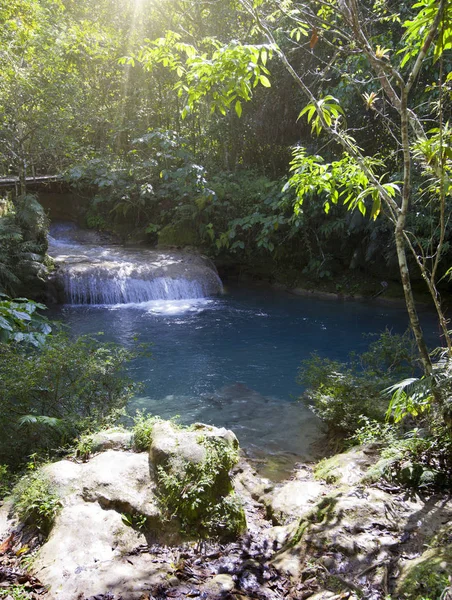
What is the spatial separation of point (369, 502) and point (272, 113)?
586 inches

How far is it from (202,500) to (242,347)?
6075 mm

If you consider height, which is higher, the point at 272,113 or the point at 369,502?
the point at 272,113

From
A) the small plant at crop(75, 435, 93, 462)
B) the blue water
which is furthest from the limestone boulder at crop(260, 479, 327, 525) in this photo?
the small plant at crop(75, 435, 93, 462)

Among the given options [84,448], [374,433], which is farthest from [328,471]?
[84,448]

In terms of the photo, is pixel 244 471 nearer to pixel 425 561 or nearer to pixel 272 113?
pixel 425 561

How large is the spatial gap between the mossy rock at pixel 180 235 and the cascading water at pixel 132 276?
0.81m

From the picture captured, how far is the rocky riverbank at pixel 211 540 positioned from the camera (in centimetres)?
245

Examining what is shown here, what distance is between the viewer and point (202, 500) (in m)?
3.25

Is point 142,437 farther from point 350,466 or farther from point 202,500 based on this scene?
point 350,466

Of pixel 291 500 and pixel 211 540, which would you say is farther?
pixel 291 500

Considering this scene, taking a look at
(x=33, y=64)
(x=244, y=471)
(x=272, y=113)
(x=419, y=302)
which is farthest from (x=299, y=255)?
(x=244, y=471)

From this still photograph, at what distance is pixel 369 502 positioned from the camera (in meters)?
3.02

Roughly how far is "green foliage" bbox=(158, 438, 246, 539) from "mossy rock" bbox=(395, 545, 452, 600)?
125 centimetres

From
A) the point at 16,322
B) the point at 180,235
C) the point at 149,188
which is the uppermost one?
the point at 149,188
